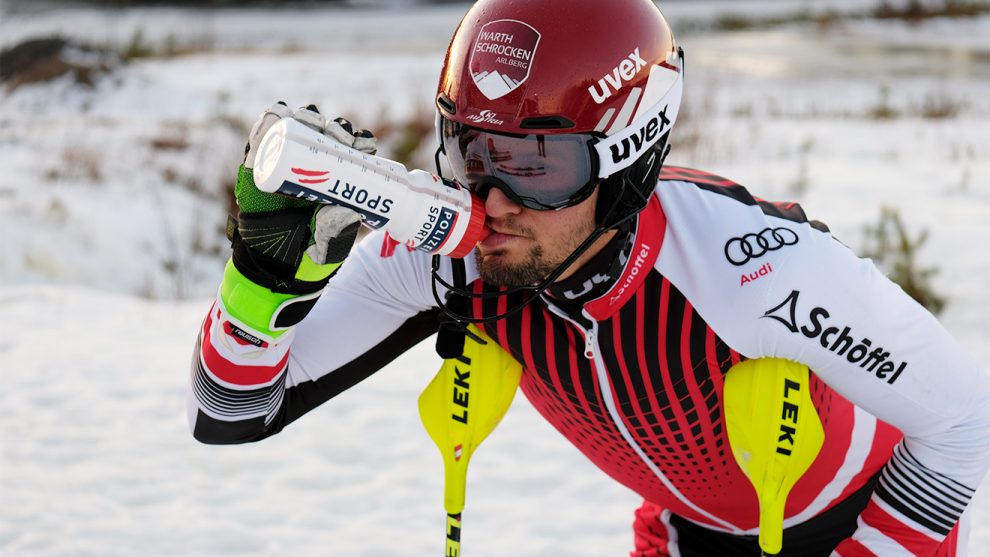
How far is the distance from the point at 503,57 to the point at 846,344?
3.06ft

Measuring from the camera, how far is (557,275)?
7.24 ft

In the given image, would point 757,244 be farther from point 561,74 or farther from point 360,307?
point 360,307

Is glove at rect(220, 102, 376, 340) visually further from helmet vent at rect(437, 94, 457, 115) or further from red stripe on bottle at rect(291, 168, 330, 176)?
helmet vent at rect(437, 94, 457, 115)

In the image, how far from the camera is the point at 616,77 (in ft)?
7.23

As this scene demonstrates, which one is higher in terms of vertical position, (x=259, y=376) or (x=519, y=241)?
(x=519, y=241)

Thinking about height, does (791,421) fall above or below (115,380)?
below

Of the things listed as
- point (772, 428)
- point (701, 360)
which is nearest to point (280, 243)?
point (701, 360)

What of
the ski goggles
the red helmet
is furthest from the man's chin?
the red helmet

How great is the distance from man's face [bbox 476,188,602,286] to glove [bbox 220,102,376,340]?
331 millimetres

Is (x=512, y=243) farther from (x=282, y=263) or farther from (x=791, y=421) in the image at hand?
(x=791, y=421)

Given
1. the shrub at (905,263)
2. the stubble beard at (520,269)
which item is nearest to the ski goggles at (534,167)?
the stubble beard at (520,269)

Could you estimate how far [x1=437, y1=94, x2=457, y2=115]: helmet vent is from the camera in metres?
2.24

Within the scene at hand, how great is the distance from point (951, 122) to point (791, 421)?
9.50m

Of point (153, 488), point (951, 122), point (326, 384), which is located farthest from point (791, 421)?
point (951, 122)
